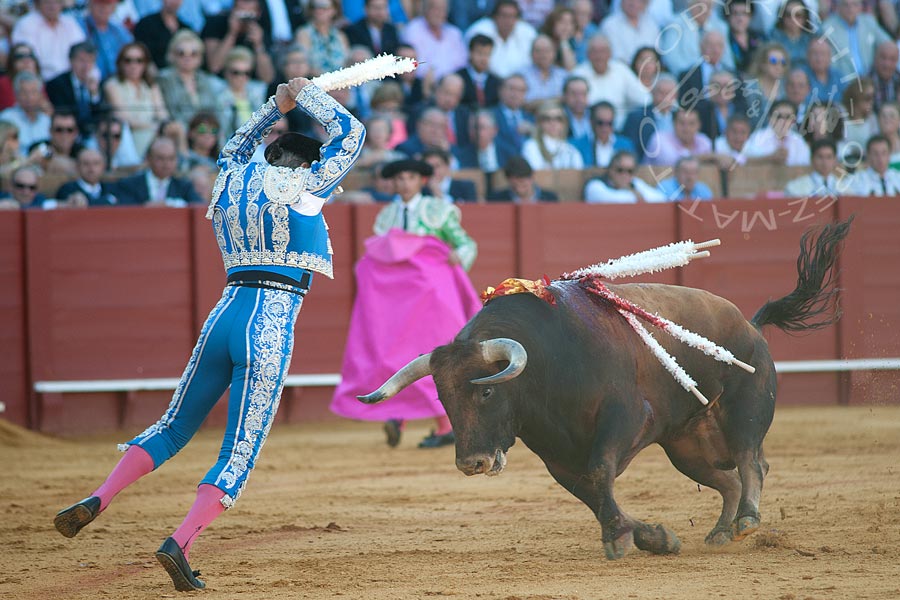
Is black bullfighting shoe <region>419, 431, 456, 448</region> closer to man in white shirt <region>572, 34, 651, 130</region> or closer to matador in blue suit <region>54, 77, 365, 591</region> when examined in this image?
man in white shirt <region>572, 34, 651, 130</region>

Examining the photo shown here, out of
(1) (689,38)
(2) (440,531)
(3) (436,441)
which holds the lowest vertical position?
(3) (436,441)

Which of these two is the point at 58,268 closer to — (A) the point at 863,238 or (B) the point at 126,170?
(B) the point at 126,170

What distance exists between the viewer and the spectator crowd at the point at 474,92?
8.30 m

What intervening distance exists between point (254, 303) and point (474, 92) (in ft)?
19.7

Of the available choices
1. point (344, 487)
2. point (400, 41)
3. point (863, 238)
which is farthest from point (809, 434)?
point (400, 41)

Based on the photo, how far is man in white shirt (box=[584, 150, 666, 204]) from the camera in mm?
9102

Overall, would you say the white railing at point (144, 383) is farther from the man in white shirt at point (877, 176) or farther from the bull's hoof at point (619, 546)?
the bull's hoof at point (619, 546)

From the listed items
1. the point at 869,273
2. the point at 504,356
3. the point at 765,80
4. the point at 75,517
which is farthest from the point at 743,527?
the point at 869,273

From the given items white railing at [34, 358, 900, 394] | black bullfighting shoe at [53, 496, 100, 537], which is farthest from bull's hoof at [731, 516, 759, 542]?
white railing at [34, 358, 900, 394]

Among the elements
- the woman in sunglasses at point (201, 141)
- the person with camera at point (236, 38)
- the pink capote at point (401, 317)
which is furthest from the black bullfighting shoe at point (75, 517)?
the person with camera at point (236, 38)

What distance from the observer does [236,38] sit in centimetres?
884

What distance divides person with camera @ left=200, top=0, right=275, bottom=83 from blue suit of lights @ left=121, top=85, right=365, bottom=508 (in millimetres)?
5323

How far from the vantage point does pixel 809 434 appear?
739cm

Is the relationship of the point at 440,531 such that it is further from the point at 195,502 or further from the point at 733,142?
the point at 733,142
